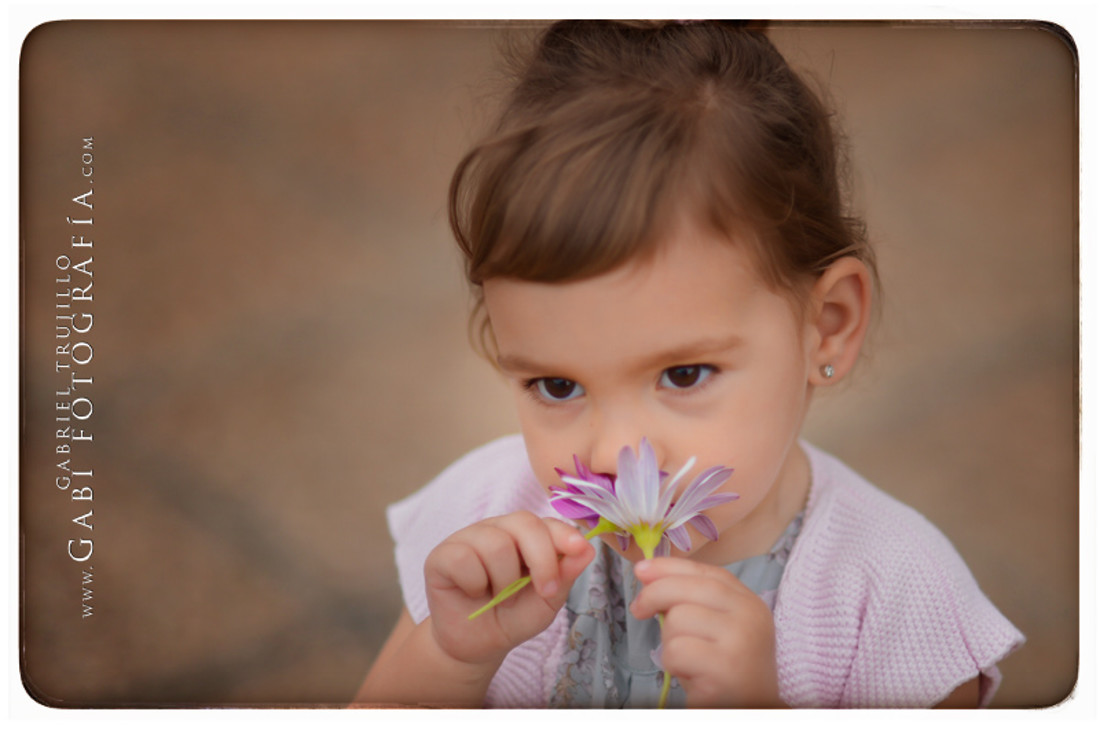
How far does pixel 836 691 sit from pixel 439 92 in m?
0.51

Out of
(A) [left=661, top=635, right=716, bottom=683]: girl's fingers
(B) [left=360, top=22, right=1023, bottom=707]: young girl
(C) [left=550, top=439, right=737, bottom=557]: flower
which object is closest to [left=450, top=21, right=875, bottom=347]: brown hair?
(B) [left=360, top=22, right=1023, bottom=707]: young girl

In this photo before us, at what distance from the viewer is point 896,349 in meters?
0.79

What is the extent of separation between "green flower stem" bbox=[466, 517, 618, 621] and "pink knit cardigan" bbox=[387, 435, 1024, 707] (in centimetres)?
10

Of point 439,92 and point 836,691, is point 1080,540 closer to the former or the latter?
point 836,691

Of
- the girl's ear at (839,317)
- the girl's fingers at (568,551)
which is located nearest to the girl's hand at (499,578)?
the girl's fingers at (568,551)

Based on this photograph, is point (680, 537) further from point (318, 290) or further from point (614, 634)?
point (318, 290)

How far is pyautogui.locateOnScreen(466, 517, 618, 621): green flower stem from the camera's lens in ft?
2.03

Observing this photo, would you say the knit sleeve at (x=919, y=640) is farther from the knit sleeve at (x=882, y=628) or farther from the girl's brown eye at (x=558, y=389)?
the girl's brown eye at (x=558, y=389)

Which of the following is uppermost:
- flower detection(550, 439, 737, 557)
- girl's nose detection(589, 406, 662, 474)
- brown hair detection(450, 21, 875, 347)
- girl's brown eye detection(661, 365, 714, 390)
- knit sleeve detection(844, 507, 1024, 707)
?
brown hair detection(450, 21, 875, 347)

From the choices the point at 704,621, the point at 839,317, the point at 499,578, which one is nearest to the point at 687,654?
the point at 704,621

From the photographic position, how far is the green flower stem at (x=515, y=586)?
620 mm

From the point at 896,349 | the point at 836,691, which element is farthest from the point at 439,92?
the point at 836,691

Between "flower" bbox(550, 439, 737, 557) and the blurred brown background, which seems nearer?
"flower" bbox(550, 439, 737, 557)

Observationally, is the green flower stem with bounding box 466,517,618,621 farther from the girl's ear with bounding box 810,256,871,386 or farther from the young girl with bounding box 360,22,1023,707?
the girl's ear with bounding box 810,256,871,386
